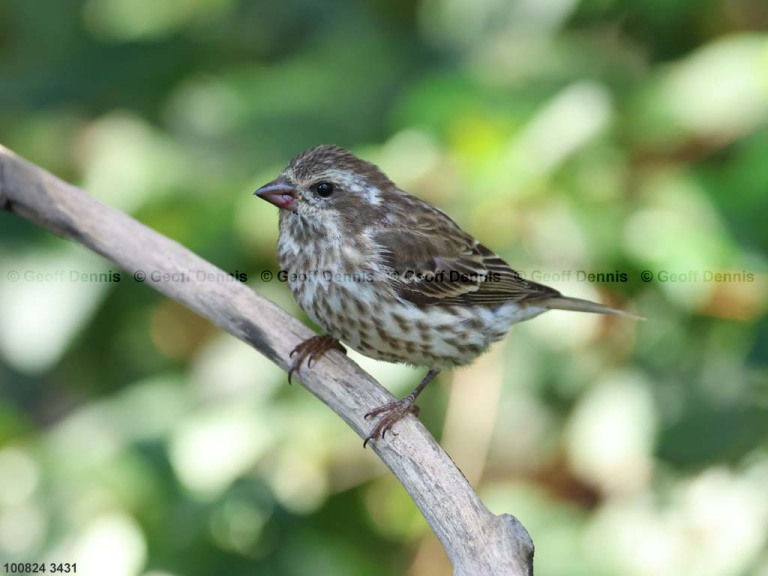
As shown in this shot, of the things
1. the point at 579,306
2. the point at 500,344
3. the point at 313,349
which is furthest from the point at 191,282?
the point at 579,306

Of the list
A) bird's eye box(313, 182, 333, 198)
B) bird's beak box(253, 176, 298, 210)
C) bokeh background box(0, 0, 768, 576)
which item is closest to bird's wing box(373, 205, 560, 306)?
bokeh background box(0, 0, 768, 576)

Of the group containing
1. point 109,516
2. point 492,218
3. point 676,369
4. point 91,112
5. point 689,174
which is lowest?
point 109,516

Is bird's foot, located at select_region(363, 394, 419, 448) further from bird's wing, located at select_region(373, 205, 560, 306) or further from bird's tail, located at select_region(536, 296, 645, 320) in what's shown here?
bird's tail, located at select_region(536, 296, 645, 320)

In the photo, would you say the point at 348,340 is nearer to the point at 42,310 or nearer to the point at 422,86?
the point at 422,86

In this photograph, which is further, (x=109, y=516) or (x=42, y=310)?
(x=42, y=310)

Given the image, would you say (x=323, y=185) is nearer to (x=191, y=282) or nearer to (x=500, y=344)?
(x=191, y=282)

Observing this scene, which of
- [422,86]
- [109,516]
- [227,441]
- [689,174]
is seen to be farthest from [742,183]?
[109,516]
